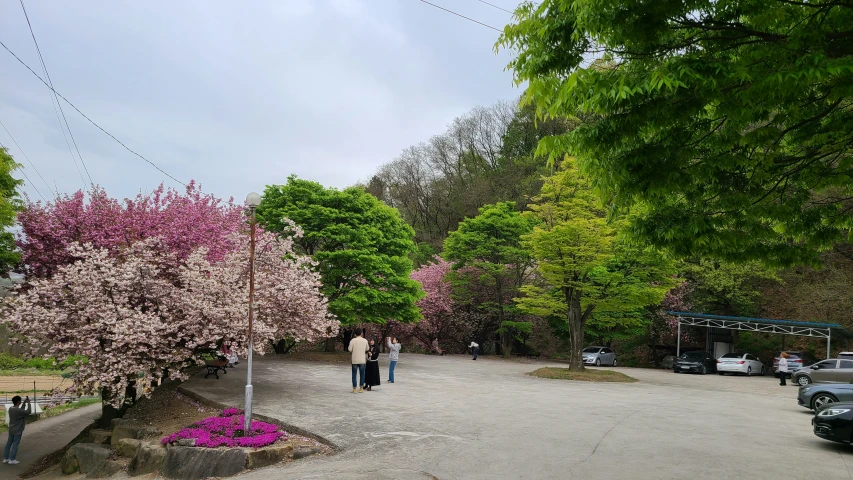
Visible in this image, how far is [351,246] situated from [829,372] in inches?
820

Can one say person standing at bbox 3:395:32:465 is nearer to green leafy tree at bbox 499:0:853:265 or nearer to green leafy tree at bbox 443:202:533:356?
green leafy tree at bbox 499:0:853:265

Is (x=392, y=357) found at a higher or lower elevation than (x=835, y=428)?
lower

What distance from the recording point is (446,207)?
59.0 meters

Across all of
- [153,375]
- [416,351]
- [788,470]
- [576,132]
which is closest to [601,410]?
[788,470]

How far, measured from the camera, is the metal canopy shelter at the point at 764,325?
91.4 feet

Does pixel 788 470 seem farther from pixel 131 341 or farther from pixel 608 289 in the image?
pixel 608 289

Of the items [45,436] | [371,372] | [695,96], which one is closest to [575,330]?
[371,372]

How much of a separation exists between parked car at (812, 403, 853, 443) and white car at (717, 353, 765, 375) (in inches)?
810

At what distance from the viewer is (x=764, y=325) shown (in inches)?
1220

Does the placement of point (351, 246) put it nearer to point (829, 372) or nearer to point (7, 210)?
point (7, 210)

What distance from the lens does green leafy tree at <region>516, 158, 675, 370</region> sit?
23422mm

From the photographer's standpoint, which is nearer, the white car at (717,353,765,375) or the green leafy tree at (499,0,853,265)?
the green leafy tree at (499,0,853,265)

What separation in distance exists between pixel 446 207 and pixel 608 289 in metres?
35.6

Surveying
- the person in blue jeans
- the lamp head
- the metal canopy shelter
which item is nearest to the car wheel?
the person in blue jeans
